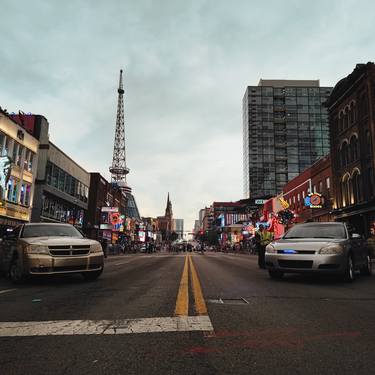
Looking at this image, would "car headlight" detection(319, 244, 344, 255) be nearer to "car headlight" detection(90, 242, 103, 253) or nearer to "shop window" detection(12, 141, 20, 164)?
"car headlight" detection(90, 242, 103, 253)

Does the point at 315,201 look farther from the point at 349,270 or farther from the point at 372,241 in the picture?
the point at 349,270

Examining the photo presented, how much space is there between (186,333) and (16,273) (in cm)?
647

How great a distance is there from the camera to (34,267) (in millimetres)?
8180

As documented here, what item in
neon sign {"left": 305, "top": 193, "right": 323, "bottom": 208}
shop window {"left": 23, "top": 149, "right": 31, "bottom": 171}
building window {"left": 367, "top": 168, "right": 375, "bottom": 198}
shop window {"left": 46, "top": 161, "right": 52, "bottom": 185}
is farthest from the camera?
shop window {"left": 46, "top": 161, "right": 52, "bottom": 185}

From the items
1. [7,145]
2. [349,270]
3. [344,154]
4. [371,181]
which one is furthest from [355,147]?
[7,145]

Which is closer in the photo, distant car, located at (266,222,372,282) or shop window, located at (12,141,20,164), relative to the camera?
distant car, located at (266,222,372,282)

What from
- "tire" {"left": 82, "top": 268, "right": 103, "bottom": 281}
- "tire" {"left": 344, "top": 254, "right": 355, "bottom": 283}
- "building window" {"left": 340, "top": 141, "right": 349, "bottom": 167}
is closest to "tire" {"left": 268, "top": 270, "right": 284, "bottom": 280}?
"tire" {"left": 344, "top": 254, "right": 355, "bottom": 283}

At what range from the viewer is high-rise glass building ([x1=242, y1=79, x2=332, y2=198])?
4213 inches

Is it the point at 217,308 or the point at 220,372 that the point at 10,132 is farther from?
the point at 220,372

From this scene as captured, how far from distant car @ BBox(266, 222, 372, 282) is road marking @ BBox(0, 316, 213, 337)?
4845 millimetres

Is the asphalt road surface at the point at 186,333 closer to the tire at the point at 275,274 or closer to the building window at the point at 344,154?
the tire at the point at 275,274

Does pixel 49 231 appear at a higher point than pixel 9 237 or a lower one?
higher

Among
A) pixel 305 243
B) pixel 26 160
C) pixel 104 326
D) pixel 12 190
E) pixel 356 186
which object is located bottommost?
pixel 104 326

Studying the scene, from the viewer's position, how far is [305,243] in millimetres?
8977
